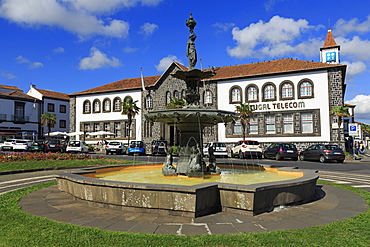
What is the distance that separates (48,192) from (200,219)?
4976 millimetres

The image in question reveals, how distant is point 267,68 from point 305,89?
531 cm

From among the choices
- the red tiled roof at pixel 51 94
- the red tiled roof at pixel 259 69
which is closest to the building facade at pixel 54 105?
the red tiled roof at pixel 51 94

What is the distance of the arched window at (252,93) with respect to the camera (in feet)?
110

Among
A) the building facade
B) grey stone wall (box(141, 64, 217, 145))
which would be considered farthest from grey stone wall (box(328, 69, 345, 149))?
the building facade

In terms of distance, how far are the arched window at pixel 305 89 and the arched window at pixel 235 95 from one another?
22.8ft

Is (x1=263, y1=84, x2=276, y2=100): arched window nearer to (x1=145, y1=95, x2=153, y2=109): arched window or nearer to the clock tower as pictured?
the clock tower

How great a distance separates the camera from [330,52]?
41688mm

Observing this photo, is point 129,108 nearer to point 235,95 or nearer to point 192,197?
point 235,95

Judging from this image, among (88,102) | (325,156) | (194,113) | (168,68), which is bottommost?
(325,156)

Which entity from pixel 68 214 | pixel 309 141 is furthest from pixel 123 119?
pixel 68 214

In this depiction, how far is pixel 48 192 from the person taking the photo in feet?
25.9

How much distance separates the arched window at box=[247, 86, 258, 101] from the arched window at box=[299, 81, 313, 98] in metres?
5.01

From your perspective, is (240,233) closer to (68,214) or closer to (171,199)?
(171,199)

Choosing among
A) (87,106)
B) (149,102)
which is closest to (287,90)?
(149,102)
